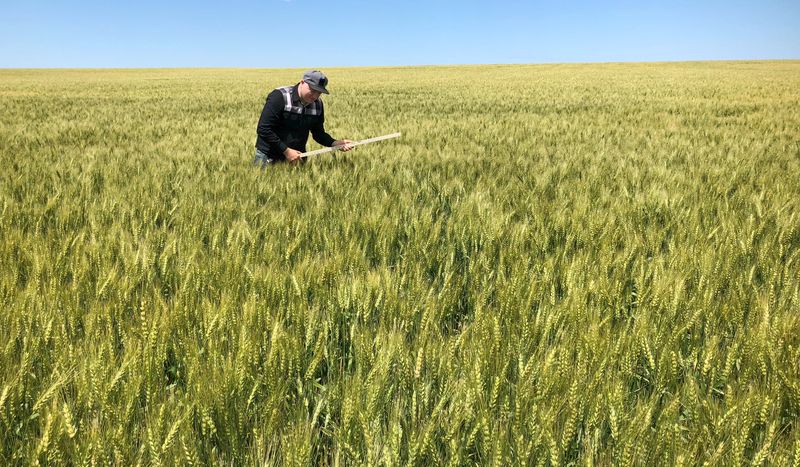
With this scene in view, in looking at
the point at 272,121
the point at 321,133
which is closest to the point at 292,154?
the point at 272,121

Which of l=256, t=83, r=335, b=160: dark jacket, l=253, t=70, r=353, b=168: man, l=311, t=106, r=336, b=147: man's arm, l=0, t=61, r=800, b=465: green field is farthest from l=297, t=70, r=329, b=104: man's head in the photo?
l=0, t=61, r=800, b=465: green field

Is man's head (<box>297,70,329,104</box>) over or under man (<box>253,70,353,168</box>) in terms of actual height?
over

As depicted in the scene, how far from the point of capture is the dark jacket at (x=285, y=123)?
15.0 ft

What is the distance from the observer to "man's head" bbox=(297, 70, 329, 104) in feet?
14.2

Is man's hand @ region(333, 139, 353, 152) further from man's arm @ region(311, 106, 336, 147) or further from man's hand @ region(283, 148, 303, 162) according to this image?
man's hand @ region(283, 148, 303, 162)

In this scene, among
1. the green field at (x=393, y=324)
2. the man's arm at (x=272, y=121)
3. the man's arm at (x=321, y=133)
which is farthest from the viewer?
the man's arm at (x=321, y=133)

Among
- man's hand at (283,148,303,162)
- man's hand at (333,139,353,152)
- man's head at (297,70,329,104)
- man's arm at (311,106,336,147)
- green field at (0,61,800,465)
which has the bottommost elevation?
green field at (0,61,800,465)

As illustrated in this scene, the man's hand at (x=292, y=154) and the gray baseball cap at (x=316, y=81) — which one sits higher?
the gray baseball cap at (x=316, y=81)

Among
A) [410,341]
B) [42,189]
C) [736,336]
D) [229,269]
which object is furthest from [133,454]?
[42,189]

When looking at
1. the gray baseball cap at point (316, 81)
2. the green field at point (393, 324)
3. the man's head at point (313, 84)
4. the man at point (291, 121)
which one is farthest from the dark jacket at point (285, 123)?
the green field at point (393, 324)

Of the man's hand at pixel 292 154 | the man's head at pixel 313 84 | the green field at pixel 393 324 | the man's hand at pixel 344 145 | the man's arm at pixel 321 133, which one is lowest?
the green field at pixel 393 324

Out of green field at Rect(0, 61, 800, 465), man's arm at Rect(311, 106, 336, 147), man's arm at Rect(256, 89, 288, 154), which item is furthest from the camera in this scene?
man's arm at Rect(311, 106, 336, 147)

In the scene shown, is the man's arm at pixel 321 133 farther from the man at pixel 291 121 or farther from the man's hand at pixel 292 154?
the man's hand at pixel 292 154

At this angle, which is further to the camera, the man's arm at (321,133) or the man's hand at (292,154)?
the man's arm at (321,133)
